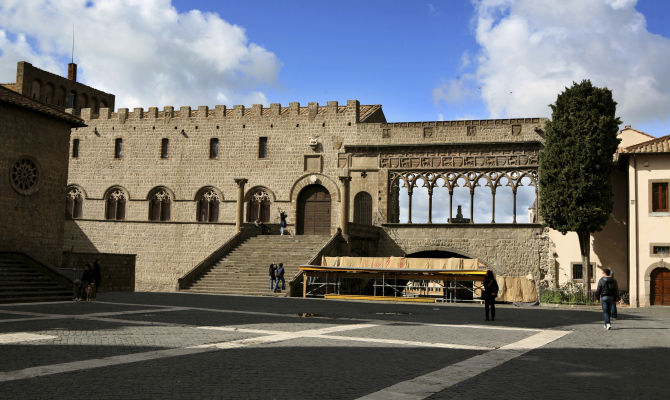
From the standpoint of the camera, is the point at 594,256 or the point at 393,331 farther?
the point at 594,256

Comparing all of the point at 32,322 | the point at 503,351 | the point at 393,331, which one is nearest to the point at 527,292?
the point at 393,331

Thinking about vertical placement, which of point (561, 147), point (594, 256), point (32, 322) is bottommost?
point (32, 322)

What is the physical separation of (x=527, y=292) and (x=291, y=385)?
2346cm

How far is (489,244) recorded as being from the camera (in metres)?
33.1

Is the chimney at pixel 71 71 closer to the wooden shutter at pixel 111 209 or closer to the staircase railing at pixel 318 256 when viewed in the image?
the wooden shutter at pixel 111 209

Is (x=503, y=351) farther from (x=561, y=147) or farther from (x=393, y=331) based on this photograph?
(x=561, y=147)

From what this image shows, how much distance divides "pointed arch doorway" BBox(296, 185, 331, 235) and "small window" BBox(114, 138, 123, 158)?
1304 centimetres

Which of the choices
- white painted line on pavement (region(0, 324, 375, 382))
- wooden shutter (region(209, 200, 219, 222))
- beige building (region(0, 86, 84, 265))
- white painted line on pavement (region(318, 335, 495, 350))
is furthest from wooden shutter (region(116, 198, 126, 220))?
white painted line on pavement (region(318, 335, 495, 350))

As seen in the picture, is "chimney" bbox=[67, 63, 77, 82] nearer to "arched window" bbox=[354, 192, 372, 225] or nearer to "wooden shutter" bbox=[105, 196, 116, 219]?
"wooden shutter" bbox=[105, 196, 116, 219]

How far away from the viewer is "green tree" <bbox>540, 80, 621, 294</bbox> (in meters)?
27.7

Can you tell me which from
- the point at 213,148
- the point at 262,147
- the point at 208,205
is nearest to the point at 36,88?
the point at 213,148

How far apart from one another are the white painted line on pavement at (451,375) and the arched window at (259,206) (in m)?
27.1

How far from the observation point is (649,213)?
27.8 m

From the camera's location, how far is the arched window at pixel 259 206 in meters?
37.6
